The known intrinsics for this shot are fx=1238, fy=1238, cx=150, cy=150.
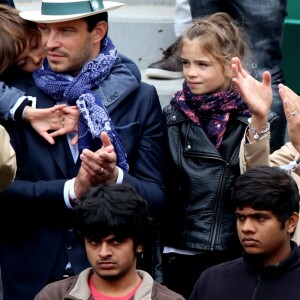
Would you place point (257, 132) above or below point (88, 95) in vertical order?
below

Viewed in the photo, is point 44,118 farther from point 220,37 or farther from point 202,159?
point 220,37

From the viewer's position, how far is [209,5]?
7.17 m

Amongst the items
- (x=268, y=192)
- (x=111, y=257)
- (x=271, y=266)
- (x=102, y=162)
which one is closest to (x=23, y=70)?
(x=102, y=162)

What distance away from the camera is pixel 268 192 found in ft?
16.6

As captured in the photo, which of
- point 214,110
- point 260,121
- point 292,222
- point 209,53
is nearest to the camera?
point 292,222

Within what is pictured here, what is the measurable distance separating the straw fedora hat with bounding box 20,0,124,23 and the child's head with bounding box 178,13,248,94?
453mm

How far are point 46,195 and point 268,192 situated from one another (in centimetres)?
110

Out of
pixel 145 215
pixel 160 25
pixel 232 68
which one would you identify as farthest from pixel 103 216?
pixel 160 25

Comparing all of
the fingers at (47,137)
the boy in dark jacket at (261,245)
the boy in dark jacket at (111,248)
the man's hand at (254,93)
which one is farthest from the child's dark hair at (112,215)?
the man's hand at (254,93)

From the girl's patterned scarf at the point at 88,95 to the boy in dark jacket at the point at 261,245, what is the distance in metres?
0.80

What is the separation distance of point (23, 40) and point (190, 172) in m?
1.02

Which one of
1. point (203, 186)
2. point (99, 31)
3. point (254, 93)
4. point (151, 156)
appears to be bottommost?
point (203, 186)

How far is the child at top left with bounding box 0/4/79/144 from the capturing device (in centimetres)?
573

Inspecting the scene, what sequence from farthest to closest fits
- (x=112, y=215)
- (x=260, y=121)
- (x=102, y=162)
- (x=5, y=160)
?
(x=260, y=121)
(x=102, y=162)
(x=112, y=215)
(x=5, y=160)
